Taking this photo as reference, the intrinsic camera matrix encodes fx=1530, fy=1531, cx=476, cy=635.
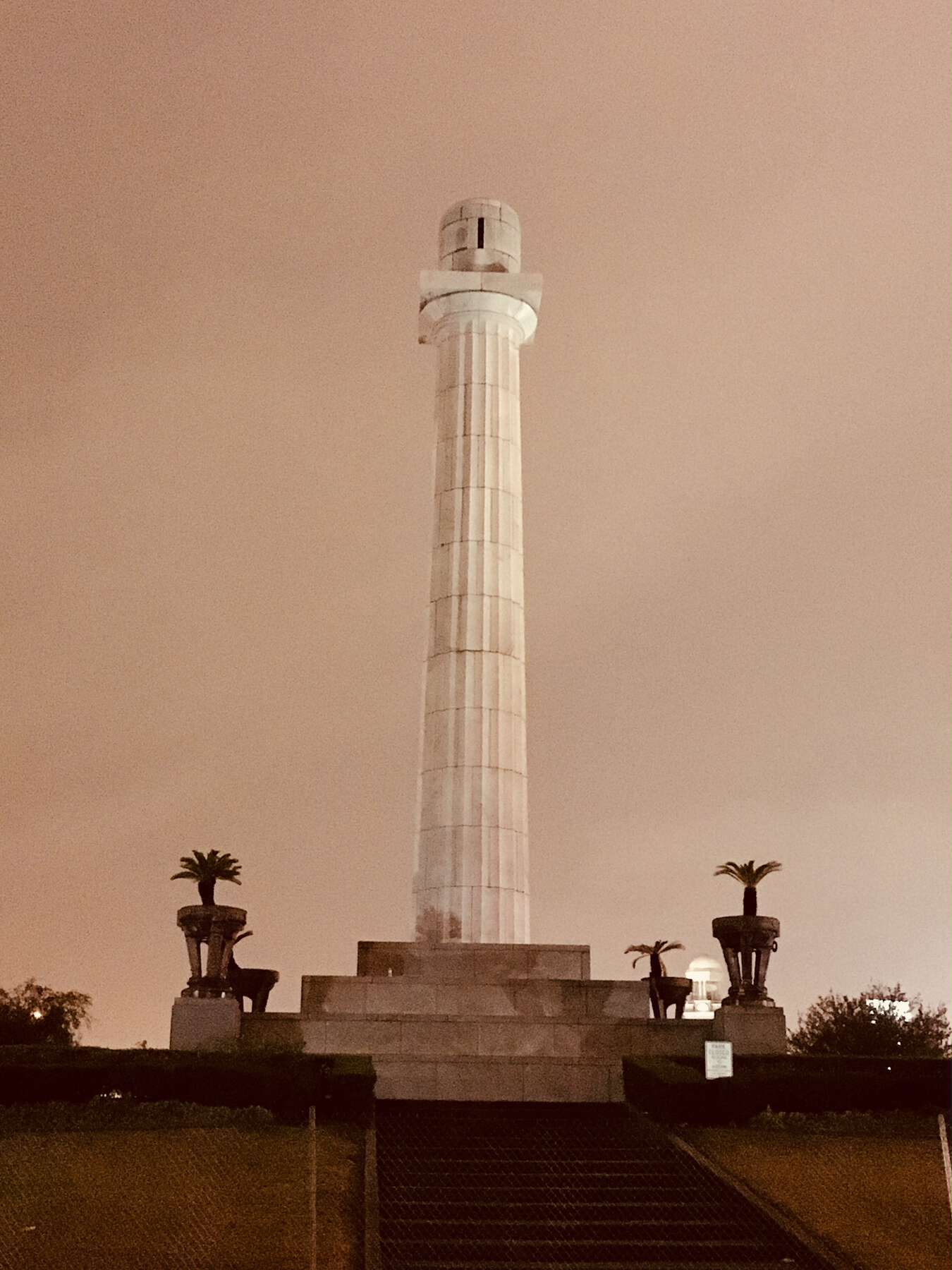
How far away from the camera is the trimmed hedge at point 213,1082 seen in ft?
76.5

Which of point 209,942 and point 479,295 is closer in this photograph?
point 209,942

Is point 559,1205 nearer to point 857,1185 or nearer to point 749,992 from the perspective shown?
point 857,1185

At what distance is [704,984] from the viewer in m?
51.8

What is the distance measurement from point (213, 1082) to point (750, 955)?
1189 centimetres

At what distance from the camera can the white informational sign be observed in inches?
952

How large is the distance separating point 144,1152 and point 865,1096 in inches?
453

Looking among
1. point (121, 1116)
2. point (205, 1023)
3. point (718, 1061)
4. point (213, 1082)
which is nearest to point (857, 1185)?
point (718, 1061)

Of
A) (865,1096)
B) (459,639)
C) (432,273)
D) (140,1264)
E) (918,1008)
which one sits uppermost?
(432,273)

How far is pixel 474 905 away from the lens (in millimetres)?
35250

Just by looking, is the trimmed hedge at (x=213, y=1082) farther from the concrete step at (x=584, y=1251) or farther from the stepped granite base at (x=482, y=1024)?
the concrete step at (x=584, y=1251)

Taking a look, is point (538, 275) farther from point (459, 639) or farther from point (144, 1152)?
point (144, 1152)

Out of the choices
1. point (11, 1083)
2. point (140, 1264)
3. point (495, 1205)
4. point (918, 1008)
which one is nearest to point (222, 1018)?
point (11, 1083)

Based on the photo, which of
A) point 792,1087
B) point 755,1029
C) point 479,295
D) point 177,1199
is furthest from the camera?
point 479,295

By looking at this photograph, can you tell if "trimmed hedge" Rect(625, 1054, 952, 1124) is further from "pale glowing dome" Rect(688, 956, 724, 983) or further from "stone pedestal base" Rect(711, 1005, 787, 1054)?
"pale glowing dome" Rect(688, 956, 724, 983)
